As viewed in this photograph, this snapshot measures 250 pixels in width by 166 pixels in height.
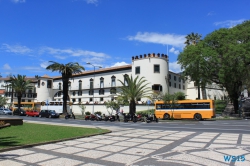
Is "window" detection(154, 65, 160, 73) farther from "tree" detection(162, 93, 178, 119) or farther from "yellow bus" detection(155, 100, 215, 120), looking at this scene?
"tree" detection(162, 93, 178, 119)

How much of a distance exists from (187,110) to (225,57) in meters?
9.77

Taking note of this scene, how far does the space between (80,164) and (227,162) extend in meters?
4.57

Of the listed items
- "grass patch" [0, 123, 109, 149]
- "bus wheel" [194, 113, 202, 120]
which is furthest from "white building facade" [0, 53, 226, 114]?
"grass patch" [0, 123, 109, 149]

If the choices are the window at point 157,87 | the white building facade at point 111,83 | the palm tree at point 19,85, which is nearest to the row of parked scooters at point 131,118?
the white building facade at point 111,83

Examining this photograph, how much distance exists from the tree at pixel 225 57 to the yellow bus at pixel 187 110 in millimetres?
5624

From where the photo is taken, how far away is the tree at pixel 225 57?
34812 millimetres

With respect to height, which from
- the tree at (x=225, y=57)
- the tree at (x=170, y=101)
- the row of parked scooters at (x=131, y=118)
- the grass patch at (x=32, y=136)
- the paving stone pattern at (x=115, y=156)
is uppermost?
the tree at (x=225, y=57)

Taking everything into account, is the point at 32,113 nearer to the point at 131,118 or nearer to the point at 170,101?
the point at 131,118

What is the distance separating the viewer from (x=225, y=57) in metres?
35.3

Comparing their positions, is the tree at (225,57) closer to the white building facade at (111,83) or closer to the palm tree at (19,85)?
the white building facade at (111,83)

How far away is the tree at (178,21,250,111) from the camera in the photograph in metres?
34.8

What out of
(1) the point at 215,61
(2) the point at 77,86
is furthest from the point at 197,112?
(2) the point at 77,86

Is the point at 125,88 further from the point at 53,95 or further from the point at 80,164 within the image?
the point at 53,95

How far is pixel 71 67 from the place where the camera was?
48188 mm
